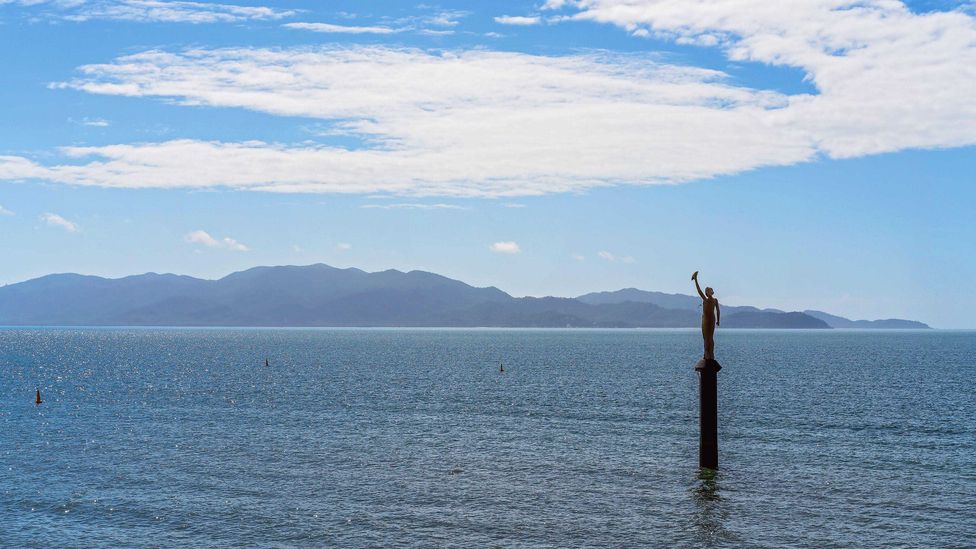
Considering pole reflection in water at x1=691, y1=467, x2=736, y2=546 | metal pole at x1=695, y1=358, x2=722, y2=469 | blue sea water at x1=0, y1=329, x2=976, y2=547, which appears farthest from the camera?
metal pole at x1=695, y1=358, x2=722, y2=469

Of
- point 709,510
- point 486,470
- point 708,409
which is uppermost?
point 708,409

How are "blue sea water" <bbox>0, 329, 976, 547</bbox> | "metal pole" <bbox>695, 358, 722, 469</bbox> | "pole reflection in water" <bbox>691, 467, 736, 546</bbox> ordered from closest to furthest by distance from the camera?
"pole reflection in water" <bbox>691, 467, 736, 546</bbox> → "blue sea water" <bbox>0, 329, 976, 547</bbox> → "metal pole" <bbox>695, 358, 722, 469</bbox>

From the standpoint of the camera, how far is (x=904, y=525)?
35.1 metres

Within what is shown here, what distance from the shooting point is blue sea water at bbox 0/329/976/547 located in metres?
34.8

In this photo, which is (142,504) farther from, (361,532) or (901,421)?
(901,421)

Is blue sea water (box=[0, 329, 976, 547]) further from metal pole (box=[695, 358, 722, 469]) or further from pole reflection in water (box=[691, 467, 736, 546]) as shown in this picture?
metal pole (box=[695, 358, 722, 469])

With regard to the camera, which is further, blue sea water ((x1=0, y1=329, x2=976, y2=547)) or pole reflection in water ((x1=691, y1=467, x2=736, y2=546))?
blue sea water ((x1=0, y1=329, x2=976, y2=547))

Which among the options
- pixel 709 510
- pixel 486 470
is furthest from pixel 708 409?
pixel 486 470

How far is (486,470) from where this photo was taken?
46.2m

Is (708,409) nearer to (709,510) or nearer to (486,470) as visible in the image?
(709,510)

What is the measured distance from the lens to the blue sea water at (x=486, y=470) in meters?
34.8

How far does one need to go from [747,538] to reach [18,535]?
1153 inches

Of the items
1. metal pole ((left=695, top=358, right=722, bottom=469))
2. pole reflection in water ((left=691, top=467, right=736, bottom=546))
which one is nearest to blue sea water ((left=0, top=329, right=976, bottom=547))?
pole reflection in water ((left=691, top=467, right=736, bottom=546))

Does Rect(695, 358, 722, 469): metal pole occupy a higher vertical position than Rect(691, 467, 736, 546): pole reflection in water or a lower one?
higher
